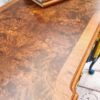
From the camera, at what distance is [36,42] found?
839 mm

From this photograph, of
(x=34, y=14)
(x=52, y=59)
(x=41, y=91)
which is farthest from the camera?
(x=34, y=14)

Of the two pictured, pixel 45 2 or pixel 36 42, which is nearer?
pixel 36 42

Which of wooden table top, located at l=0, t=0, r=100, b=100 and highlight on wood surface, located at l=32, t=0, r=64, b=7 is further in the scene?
highlight on wood surface, located at l=32, t=0, r=64, b=7

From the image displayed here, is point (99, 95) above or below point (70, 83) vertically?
below

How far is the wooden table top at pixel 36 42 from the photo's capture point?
654 millimetres

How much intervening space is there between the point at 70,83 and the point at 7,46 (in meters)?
0.31

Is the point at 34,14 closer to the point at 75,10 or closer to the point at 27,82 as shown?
the point at 75,10

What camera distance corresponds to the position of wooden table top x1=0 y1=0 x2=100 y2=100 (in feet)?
2.15

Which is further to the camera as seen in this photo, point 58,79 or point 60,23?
point 60,23

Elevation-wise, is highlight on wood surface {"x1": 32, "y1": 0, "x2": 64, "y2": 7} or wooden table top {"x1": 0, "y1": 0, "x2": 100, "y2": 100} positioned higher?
highlight on wood surface {"x1": 32, "y1": 0, "x2": 64, "y2": 7}

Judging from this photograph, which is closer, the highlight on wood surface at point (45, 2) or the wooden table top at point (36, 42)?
the wooden table top at point (36, 42)

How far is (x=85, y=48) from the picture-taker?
807mm

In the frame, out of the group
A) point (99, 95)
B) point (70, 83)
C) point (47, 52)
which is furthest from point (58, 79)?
point (99, 95)

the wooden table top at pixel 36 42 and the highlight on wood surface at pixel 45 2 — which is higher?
the highlight on wood surface at pixel 45 2
